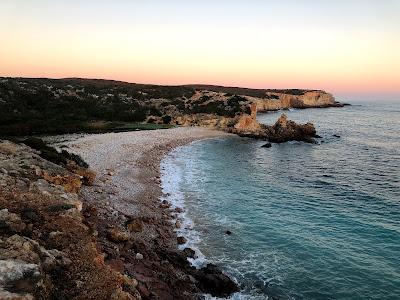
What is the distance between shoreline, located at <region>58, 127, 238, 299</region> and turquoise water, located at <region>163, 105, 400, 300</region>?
1.46m

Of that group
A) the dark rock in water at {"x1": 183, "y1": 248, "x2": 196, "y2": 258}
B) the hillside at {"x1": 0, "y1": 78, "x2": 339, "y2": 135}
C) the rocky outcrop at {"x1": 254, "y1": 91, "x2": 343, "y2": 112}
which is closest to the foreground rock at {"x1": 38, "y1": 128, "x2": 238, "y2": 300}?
the dark rock in water at {"x1": 183, "y1": 248, "x2": 196, "y2": 258}

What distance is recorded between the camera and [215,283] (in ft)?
47.2

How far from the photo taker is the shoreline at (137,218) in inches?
527

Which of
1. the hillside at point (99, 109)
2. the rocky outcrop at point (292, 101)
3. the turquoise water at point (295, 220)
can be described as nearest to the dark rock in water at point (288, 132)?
the hillside at point (99, 109)

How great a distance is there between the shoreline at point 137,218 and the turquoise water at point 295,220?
1457 millimetres

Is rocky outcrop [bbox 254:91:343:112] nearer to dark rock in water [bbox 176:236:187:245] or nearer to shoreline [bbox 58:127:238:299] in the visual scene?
shoreline [bbox 58:127:238:299]

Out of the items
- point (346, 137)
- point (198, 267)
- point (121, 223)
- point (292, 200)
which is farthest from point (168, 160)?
point (346, 137)

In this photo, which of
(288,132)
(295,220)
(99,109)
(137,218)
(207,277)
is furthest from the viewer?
(99,109)

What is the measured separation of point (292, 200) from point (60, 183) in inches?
628

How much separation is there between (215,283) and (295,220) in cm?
976

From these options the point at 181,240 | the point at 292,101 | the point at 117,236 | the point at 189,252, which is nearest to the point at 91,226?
the point at 117,236

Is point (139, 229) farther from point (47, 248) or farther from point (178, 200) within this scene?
point (178, 200)

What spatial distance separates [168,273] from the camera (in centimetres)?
1431

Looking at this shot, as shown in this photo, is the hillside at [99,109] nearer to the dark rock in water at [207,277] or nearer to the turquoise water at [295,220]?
the turquoise water at [295,220]
